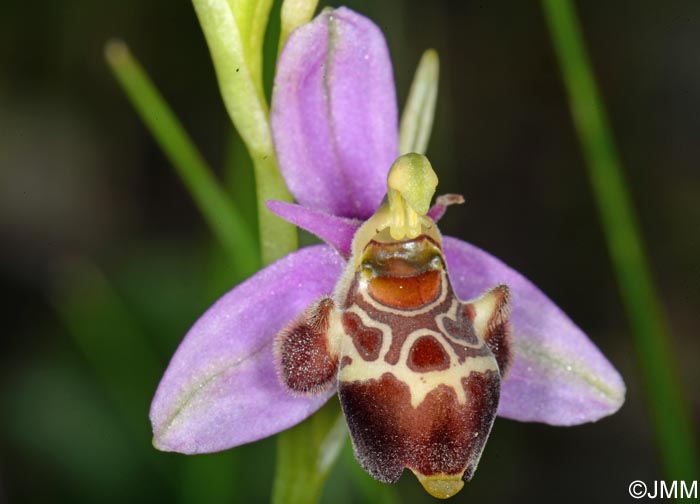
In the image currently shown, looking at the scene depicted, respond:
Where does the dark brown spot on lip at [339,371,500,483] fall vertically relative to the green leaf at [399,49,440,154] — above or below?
below

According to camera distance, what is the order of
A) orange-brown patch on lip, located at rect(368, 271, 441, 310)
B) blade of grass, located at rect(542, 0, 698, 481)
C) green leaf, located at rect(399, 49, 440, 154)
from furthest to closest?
blade of grass, located at rect(542, 0, 698, 481) → green leaf, located at rect(399, 49, 440, 154) → orange-brown patch on lip, located at rect(368, 271, 441, 310)

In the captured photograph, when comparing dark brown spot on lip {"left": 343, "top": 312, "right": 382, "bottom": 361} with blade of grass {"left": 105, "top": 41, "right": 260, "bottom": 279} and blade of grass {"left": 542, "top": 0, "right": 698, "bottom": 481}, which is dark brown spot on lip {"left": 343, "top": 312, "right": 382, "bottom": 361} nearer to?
blade of grass {"left": 105, "top": 41, "right": 260, "bottom": 279}

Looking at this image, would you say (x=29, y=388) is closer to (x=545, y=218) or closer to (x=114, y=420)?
(x=114, y=420)

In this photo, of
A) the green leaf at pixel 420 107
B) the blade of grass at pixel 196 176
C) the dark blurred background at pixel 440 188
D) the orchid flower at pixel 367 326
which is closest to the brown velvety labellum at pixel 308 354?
the orchid flower at pixel 367 326

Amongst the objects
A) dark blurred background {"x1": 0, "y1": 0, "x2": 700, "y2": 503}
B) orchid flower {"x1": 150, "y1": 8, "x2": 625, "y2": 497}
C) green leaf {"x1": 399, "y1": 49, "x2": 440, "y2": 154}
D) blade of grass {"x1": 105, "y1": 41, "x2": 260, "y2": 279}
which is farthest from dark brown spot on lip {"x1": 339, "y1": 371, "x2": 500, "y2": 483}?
dark blurred background {"x1": 0, "y1": 0, "x2": 700, "y2": 503}

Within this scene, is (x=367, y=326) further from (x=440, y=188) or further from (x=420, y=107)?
(x=440, y=188)

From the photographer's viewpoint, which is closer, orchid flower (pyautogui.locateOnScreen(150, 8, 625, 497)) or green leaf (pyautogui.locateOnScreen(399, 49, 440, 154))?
orchid flower (pyautogui.locateOnScreen(150, 8, 625, 497))

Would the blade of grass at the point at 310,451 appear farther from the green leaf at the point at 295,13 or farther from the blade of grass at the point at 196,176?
the green leaf at the point at 295,13
